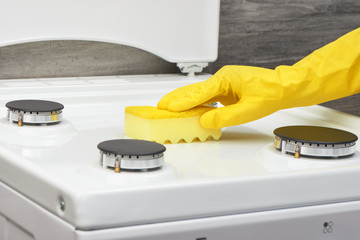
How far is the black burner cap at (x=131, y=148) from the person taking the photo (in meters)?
0.61

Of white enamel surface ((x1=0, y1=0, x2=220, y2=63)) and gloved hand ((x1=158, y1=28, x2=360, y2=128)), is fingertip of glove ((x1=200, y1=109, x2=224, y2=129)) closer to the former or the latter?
gloved hand ((x1=158, y1=28, x2=360, y2=128))

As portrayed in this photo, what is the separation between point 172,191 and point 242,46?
29.4 inches

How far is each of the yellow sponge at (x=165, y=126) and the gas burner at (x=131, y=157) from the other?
0.13 meters

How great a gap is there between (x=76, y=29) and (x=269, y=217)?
55 centimetres

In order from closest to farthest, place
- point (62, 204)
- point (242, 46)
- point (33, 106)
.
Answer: point (62, 204) < point (33, 106) < point (242, 46)

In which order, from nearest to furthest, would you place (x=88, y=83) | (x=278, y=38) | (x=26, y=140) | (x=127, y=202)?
(x=127, y=202), (x=26, y=140), (x=88, y=83), (x=278, y=38)

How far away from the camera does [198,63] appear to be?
116 centimetres

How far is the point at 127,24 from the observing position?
3.57 feet

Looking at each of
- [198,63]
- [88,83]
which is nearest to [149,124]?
[88,83]

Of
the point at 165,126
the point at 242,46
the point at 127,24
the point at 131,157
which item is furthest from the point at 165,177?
the point at 242,46

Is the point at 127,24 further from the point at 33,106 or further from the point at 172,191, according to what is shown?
the point at 172,191

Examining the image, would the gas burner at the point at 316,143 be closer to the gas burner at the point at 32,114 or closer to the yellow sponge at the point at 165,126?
the yellow sponge at the point at 165,126

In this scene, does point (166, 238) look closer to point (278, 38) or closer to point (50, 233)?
point (50, 233)

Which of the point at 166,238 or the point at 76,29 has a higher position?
the point at 76,29
